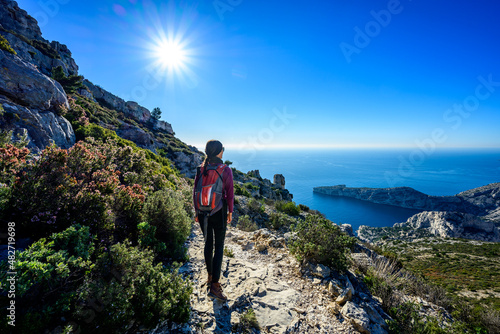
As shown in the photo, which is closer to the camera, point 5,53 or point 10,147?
point 10,147

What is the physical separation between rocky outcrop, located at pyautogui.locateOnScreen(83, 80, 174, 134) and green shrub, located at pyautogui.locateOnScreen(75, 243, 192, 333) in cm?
5090

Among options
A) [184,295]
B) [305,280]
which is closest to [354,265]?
[305,280]

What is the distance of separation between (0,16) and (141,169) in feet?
163

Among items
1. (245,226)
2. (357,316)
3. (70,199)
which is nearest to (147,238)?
(70,199)

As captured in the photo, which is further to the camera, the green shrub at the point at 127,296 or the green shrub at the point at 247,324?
the green shrub at the point at 247,324

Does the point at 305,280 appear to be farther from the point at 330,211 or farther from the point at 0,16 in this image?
the point at 330,211

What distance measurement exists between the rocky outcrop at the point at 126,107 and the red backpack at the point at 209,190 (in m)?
50.7

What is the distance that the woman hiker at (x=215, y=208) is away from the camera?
2.89 meters

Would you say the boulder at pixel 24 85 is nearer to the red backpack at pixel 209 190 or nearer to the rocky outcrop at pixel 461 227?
the red backpack at pixel 209 190

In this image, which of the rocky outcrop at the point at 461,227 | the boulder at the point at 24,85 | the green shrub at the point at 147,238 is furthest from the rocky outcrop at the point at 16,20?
the rocky outcrop at the point at 461,227

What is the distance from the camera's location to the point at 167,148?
29516 mm

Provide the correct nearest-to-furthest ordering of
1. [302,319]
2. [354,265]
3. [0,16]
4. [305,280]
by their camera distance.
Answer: [302,319], [305,280], [354,265], [0,16]

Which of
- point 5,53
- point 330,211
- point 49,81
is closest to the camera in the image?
point 5,53

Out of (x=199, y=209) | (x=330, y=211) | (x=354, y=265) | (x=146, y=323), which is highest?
(x=199, y=209)
